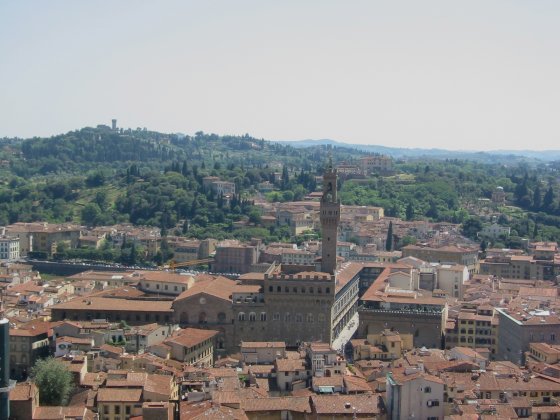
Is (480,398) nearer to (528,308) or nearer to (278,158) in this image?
(528,308)

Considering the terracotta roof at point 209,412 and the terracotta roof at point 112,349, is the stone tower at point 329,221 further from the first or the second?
the terracotta roof at point 209,412

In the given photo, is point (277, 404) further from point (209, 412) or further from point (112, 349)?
point (112, 349)

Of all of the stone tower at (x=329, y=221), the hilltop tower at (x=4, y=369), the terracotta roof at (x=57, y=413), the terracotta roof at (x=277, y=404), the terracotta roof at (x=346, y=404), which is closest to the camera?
the hilltop tower at (x=4, y=369)

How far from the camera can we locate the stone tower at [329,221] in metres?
39.0

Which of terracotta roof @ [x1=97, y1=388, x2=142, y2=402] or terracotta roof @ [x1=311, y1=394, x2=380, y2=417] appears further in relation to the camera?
terracotta roof @ [x1=97, y1=388, x2=142, y2=402]

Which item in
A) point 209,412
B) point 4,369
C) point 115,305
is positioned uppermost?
point 4,369

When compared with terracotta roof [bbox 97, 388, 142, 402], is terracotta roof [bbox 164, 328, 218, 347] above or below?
below

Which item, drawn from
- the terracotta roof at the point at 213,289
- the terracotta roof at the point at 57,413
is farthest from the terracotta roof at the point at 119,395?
the terracotta roof at the point at 213,289

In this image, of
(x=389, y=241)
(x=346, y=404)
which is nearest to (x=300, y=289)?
(x=346, y=404)

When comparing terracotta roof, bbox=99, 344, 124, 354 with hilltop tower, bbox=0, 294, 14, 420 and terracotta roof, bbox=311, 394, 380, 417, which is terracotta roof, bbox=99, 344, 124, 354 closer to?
terracotta roof, bbox=311, 394, 380, 417

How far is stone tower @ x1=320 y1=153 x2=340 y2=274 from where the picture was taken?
3897 cm

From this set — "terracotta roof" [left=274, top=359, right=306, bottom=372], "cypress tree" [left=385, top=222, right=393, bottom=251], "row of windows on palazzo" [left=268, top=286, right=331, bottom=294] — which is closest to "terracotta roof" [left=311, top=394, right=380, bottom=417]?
"terracotta roof" [left=274, top=359, right=306, bottom=372]

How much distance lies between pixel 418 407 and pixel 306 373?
482 cm

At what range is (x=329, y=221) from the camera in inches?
1564
